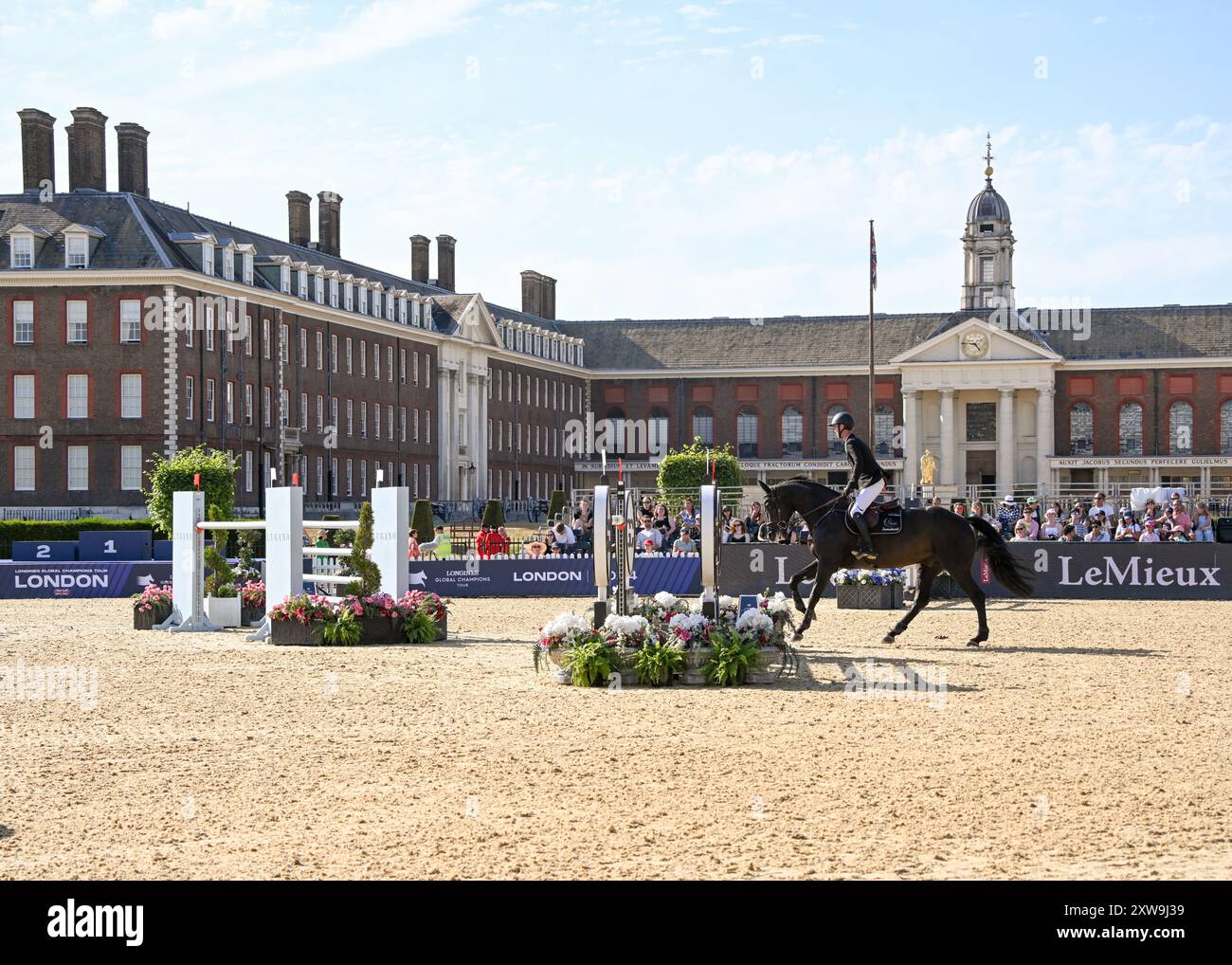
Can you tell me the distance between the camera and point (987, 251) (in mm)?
100125

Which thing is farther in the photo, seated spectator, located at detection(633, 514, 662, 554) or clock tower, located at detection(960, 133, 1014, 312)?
clock tower, located at detection(960, 133, 1014, 312)

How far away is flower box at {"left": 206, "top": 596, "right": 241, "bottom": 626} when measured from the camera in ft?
83.0

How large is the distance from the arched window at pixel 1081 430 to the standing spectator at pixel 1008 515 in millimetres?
50389

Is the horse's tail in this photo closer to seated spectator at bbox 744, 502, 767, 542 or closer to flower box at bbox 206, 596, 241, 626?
flower box at bbox 206, 596, 241, 626

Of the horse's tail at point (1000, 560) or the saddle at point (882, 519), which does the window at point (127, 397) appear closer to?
the saddle at point (882, 519)

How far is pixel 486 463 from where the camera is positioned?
89750 millimetres

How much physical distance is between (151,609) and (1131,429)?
77.0 metres

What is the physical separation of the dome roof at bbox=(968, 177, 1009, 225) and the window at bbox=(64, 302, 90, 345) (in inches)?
2227

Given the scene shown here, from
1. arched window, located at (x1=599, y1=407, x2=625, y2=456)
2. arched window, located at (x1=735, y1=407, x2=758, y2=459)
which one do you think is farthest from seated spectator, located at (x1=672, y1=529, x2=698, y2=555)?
arched window, located at (x1=599, y1=407, x2=625, y2=456)

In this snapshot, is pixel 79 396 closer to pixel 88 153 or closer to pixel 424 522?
pixel 88 153

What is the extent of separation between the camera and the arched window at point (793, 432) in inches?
3925

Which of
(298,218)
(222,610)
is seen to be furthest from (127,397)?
(222,610)
